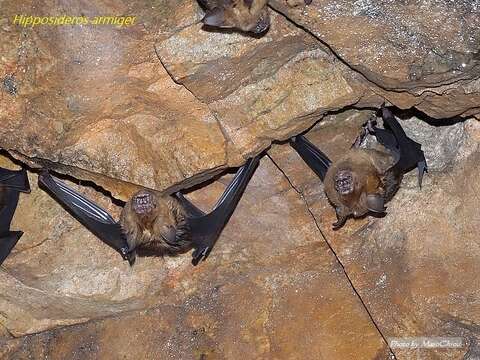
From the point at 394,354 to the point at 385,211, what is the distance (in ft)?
3.44

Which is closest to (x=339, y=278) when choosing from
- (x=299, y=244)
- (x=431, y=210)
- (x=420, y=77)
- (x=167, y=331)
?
(x=299, y=244)

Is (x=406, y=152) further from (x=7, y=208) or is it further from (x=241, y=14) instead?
(x=7, y=208)

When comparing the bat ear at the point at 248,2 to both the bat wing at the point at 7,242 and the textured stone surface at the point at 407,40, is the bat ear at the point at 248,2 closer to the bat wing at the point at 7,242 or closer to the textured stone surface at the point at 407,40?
the textured stone surface at the point at 407,40

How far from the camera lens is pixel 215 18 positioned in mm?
4461

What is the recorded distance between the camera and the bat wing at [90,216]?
20.2 ft

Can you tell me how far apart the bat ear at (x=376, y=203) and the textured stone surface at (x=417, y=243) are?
0.36 metres

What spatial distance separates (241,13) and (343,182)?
1.79 metres

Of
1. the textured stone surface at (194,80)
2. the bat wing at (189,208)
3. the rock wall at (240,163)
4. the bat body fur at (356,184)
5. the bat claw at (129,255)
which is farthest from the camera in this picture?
the bat wing at (189,208)

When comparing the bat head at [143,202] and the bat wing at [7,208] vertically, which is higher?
the bat head at [143,202]

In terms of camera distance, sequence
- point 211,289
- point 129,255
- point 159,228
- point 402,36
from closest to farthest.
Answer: point 402,36, point 129,255, point 159,228, point 211,289

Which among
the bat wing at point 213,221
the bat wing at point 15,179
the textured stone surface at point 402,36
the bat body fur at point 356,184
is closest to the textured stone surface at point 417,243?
the bat body fur at point 356,184

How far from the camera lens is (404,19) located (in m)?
4.52

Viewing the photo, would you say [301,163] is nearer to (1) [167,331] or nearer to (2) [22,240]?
(1) [167,331]

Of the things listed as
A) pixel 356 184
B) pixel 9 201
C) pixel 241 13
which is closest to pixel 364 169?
pixel 356 184
